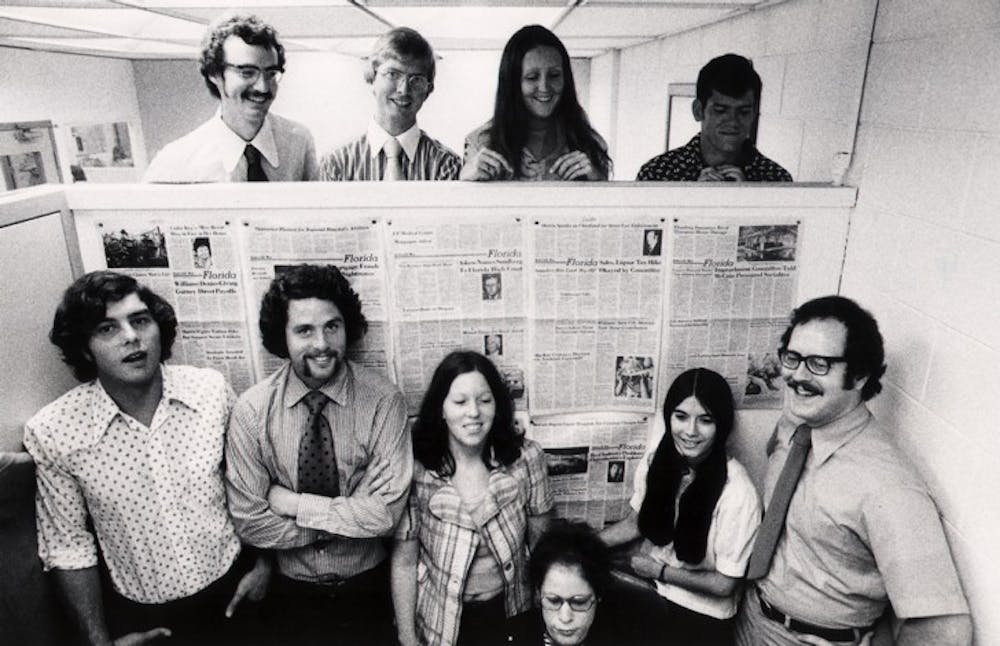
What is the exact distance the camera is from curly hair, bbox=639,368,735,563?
157 centimetres

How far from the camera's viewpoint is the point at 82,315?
1306mm

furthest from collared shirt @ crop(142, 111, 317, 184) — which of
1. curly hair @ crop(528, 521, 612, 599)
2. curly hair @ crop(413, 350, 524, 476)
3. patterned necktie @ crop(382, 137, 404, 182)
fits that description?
curly hair @ crop(528, 521, 612, 599)

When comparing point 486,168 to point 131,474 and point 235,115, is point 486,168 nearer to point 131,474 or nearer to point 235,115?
point 235,115

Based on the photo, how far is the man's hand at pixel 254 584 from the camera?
5.00 feet

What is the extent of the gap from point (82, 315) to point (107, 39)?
4992 millimetres

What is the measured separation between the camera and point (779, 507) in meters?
1.45

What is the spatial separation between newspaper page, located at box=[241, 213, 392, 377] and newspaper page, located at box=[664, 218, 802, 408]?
2.60ft

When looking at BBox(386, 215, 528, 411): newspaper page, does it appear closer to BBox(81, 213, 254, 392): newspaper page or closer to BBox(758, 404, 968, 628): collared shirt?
BBox(81, 213, 254, 392): newspaper page

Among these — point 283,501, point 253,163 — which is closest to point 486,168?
point 253,163

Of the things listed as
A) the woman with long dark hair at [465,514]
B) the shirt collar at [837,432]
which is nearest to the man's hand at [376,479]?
the woman with long dark hair at [465,514]

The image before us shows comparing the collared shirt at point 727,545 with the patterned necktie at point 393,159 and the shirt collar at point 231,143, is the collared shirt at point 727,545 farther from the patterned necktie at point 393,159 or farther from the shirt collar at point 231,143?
the shirt collar at point 231,143

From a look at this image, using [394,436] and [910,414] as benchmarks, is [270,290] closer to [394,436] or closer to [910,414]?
[394,436]

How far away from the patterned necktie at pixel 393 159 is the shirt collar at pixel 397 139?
13mm

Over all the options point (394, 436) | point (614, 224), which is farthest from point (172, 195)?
point (614, 224)
